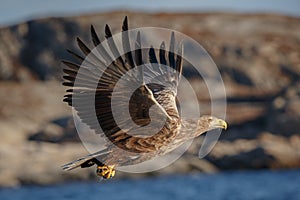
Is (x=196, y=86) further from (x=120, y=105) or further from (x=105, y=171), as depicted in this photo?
(x=120, y=105)

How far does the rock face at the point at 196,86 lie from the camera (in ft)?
91.0

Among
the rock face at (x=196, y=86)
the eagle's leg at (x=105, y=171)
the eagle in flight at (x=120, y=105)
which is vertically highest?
the rock face at (x=196, y=86)

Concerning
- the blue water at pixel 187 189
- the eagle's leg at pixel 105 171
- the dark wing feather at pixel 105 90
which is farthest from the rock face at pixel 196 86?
the dark wing feather at pixel 105 90

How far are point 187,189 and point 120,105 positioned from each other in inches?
689

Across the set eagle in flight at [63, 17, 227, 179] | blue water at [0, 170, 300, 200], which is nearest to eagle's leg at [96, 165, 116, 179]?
eagle in flight at [63, 17, 227, 179]

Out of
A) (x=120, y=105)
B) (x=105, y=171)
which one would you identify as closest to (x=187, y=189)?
(x=105, y=171)

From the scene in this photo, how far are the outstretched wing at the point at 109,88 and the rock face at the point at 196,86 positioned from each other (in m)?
18.1

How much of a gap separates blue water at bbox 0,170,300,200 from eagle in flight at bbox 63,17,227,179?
14.3m

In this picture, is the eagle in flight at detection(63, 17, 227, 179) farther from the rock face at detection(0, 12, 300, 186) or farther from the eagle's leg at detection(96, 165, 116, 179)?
the rock face at detection(0, 12, 300, 186)

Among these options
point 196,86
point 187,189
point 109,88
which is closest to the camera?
point 109,88

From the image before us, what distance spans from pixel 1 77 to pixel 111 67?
1500 inches

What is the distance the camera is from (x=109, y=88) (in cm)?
823

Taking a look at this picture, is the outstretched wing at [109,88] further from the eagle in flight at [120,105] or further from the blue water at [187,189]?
the blue water at [187,189]

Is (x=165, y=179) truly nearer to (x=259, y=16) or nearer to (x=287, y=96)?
(x=287, y=96)
